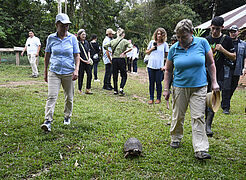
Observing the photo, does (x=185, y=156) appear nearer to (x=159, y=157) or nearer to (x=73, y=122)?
(x=159, y=157)

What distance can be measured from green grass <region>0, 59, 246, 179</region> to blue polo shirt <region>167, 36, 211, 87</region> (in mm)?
1147

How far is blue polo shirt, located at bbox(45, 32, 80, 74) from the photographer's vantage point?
4.39m

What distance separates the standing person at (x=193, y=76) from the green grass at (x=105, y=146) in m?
0.38

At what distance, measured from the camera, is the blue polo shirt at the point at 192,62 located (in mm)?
3477

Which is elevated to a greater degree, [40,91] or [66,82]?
[66,82]

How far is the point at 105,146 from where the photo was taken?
397cm

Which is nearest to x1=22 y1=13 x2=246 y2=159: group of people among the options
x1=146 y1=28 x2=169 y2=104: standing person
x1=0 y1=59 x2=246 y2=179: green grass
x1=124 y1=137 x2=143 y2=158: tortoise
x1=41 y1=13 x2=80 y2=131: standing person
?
x1=41 y1=13 x2=80 y2=131: standing person

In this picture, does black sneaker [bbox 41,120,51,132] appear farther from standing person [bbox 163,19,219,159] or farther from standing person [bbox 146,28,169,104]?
standing person [bbox 146,28,169,104]

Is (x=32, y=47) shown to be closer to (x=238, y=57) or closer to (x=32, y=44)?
(x=32, y=44)

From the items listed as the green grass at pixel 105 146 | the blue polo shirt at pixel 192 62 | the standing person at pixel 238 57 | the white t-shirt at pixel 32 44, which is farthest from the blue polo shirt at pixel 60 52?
the white t-shirt at pixel 32 44

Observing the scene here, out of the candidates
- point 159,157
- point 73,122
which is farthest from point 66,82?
point 159,157

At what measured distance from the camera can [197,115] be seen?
3.54 metres

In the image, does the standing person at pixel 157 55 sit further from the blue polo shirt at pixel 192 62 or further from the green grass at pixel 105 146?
Answer: the blue polo shirt at pixel 192 62

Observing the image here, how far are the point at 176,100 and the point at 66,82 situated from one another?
213 centimetres
